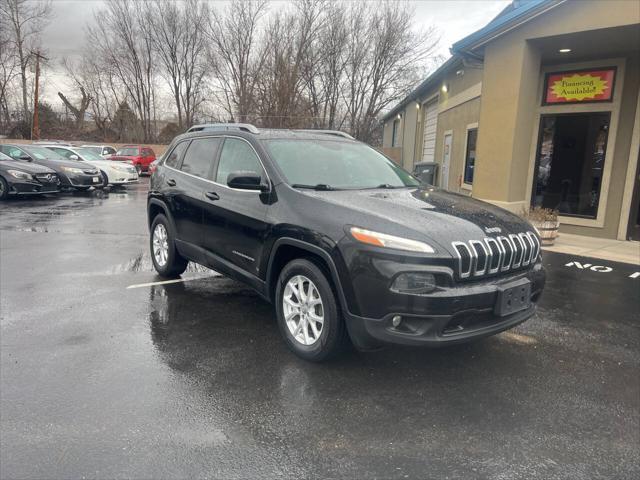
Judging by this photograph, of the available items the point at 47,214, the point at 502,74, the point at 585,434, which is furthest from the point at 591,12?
the point at 47,214

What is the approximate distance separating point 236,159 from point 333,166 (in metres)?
0.97

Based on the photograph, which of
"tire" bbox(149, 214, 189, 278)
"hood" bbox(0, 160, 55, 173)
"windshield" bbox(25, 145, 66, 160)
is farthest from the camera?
"windshield" bbox(25, 145, 66, 160)

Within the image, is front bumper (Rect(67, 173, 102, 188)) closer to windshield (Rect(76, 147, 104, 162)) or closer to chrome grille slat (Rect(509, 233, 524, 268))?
windshield (Rect(76, 147, 104, 162))

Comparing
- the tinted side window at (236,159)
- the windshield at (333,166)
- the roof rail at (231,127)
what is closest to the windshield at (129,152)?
the roof rail at (231,127)

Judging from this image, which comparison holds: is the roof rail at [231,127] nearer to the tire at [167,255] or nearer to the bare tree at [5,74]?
the tire at [167,255]

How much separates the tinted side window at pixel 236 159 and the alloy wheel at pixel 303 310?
3.65 feet

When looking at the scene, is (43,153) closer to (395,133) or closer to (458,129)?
(458,129)

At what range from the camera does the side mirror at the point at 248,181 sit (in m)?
4.11

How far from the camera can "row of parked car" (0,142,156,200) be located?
555 inches

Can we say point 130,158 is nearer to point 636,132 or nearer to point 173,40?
point 173,40

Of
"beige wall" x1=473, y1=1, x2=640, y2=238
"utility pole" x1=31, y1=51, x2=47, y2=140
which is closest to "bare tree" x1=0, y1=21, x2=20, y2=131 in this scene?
"utility pole" x1=31, y1=51, x2=47, y2=140

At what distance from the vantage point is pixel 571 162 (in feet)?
33.6

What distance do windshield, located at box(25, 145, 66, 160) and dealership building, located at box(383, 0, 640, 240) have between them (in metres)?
13.8

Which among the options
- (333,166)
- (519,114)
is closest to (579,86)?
(519,114)
